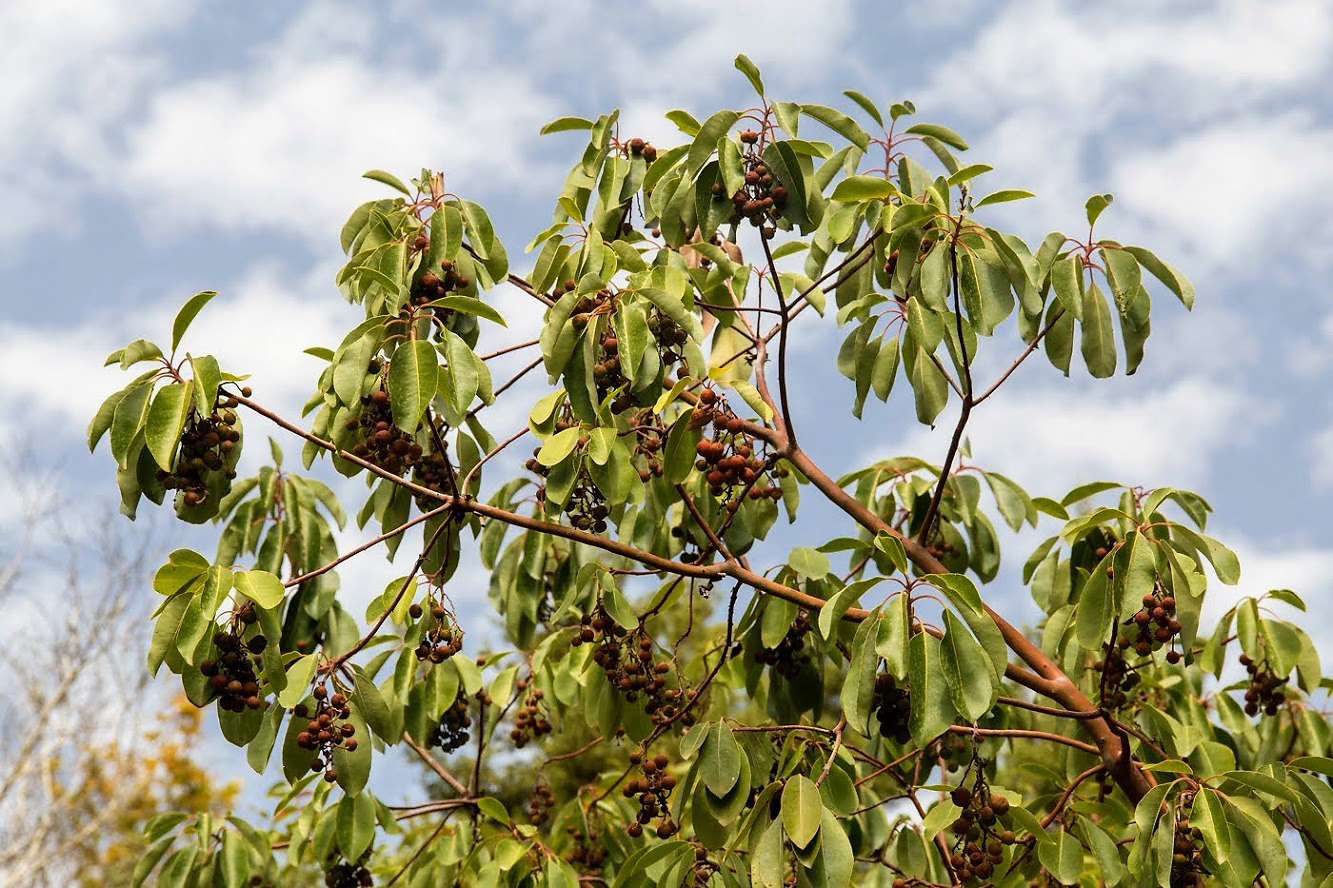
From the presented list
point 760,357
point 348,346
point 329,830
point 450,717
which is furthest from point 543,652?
point 348,346

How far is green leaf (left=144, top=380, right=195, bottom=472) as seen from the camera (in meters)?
2.32

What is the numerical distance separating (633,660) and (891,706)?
62 cm

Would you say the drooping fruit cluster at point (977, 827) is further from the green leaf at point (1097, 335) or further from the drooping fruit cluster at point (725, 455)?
the green leaf at point (1097, 335)

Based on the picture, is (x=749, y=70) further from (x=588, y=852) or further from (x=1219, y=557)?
(x=588, y=852)

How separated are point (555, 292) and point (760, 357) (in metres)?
0.58

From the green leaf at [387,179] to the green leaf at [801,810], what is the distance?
1584 millimetres

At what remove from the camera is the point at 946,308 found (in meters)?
2.67

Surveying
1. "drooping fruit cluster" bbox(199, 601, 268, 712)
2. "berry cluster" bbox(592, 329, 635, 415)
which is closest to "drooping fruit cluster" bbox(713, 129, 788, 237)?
"berry cluster" bbox(592, 329, 635, 415)

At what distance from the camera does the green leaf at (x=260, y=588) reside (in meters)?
2.24

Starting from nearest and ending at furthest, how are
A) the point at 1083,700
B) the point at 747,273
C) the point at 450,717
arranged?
the point at 1083,700
the point at 747,273
the point at 450,717

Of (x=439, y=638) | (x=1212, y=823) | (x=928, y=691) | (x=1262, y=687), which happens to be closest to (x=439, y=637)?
(x=439, y=638)

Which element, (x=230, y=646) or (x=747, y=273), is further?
(x=747, y=273)

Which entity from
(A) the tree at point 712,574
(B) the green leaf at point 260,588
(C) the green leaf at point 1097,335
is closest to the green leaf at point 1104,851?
(A) the tree at point 712,574

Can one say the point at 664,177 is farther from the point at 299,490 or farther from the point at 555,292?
the point at 299,490
